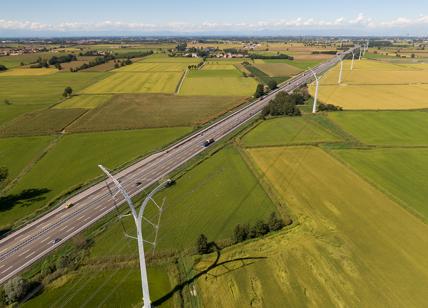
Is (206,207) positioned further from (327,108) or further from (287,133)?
(327,108)

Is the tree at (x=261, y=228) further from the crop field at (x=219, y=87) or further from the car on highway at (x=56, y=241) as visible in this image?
the crop field at (x=219, y=87)

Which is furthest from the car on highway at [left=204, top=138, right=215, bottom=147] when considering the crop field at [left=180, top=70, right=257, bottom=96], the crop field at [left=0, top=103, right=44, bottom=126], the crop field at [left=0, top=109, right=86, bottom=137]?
the crop field at [left=0, top=103, right=44, bottom=126]

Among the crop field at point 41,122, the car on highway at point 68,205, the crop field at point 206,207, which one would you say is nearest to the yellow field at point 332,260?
the crop field at point 206,207

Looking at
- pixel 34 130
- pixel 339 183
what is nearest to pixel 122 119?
pixel 34 130

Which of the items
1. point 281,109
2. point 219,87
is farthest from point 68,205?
point 219,87

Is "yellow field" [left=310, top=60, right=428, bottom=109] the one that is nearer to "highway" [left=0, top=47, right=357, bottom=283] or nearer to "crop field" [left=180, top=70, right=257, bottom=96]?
"crop field" [left=180, top=70, right=257, bottom=96]

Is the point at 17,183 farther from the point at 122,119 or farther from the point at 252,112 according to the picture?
the point at 252,112

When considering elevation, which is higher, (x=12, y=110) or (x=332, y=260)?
(x=332, y=260)

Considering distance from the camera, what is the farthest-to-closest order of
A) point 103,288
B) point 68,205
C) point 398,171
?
point 398,171, point 68,205, point 103,288
